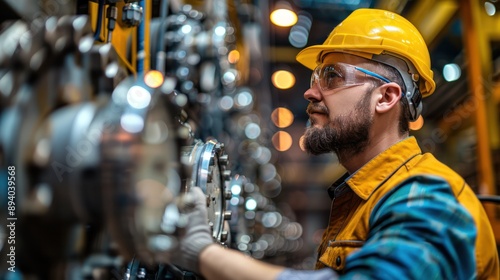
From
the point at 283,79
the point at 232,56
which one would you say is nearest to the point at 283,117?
the point at 283,79

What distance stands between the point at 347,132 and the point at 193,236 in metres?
0.69

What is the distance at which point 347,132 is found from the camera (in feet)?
5.79

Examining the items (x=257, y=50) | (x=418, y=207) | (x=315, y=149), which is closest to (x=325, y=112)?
(x=315, y=149)

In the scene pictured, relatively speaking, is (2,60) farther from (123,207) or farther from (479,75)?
(479,75)

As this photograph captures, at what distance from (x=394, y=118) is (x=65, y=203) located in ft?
4.03

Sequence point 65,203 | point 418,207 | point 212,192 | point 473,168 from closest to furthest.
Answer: point 65,203 < point 418,207 < point 212,192 < point 473,168

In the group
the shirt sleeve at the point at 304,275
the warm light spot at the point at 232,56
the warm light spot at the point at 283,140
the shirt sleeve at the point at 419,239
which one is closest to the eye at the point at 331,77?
the shirt sleeve at the point at 419,239

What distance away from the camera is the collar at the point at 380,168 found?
1.63m

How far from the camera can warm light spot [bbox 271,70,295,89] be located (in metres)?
9.31

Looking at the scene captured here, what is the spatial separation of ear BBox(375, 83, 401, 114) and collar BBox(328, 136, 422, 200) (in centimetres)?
13

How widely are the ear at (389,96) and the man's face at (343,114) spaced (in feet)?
0.10

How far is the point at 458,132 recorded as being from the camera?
13.1 feet

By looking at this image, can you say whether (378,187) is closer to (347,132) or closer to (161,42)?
(347,132)

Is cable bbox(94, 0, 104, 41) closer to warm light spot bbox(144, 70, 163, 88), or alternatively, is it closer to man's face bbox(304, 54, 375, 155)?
warm light spot bbox(144, 70, 163, 88)
